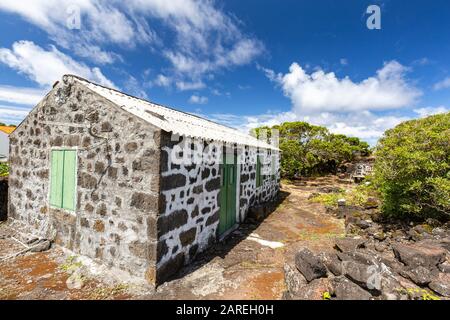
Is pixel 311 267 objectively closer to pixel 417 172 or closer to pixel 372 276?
pixel 372 276

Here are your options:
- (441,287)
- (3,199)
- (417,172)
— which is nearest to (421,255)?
(441,287)

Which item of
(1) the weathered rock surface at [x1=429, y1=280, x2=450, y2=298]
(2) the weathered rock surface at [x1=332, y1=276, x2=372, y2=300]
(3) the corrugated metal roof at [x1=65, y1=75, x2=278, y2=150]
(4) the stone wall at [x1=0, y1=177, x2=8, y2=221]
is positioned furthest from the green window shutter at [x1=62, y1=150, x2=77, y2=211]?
(1) the weathered rock surface at [x1=429, y1=280, x2=450, y2=298]

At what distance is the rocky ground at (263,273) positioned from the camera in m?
3.73

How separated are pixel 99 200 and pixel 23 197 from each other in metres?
3.62

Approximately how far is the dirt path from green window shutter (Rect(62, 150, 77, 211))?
3.81 feet

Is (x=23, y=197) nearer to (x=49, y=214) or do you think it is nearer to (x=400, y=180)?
(x=49, y=214)

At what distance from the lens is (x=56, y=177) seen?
568cm

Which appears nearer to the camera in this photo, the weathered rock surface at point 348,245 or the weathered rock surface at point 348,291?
the weathered rock surface at point 348,291

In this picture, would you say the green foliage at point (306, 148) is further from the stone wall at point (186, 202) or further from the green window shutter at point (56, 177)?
the green window shutter at point (56, 177)

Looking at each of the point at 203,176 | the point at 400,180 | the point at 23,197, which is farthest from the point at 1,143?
the point at 400,180

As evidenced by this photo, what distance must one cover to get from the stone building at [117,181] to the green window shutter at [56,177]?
0.08 ft

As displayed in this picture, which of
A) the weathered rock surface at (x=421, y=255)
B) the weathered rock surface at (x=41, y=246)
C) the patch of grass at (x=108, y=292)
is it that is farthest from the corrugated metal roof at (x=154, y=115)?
the weathered rock surface at (x=421, y=255)

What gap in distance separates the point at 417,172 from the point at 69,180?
9.91 metres

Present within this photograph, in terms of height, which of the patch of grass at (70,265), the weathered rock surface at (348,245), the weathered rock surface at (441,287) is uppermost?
the weathered rock surface at (441,287)
